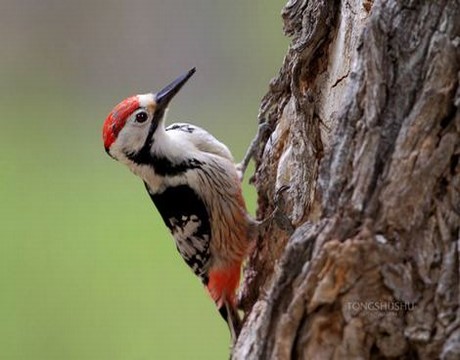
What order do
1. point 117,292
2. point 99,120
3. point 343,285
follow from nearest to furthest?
point 343,285, point 117,292, point 99,120

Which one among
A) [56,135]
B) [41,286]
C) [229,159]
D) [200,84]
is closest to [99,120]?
[56,135]

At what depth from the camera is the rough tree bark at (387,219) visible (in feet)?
5.78

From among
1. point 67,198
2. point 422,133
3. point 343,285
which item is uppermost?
point 422,133

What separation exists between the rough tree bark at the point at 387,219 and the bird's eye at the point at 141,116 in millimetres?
1004

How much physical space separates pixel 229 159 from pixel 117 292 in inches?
81.4

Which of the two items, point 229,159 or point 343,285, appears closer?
point 343,285

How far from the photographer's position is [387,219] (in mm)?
1779

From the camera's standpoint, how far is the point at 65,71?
237 inches

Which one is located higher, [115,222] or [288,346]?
[288,346]

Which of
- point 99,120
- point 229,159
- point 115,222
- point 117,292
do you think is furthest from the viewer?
point 99,120

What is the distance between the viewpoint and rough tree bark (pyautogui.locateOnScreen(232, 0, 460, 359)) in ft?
5.78

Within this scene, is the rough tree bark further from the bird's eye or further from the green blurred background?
the green blurred background

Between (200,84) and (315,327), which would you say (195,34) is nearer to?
(200,84)

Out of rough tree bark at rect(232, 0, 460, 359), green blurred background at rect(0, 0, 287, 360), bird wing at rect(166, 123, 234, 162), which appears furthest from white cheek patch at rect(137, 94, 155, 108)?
green blurred background at rect(0, 0, 287, 360)
